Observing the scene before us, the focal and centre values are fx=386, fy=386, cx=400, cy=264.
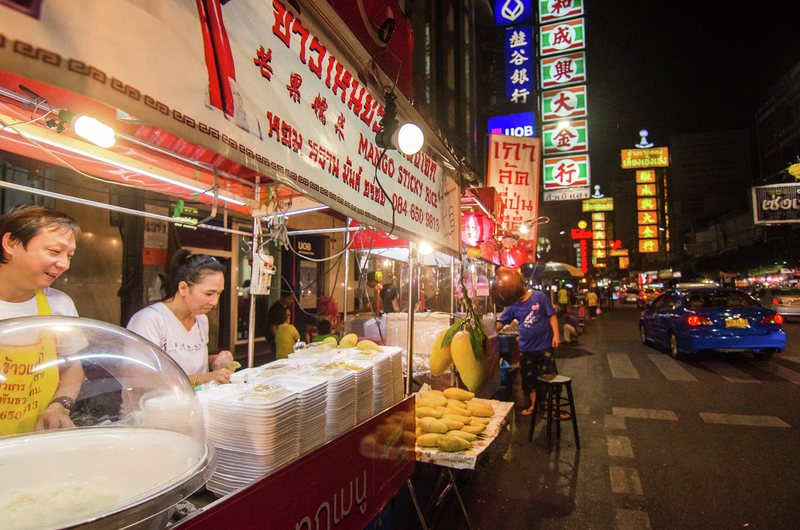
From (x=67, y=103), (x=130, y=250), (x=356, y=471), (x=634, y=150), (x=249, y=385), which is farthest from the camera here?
(x=634, y=150)

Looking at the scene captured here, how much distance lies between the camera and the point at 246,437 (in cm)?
150

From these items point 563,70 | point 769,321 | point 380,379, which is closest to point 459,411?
point 380,379

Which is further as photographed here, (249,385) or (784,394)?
(784,394)

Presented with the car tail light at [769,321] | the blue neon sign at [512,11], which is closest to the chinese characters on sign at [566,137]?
the blue neon sign at [512,11]

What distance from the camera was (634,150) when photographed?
111ft

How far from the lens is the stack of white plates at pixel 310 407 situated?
1.68 metres

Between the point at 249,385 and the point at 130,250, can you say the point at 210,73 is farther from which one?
the point at 130,250

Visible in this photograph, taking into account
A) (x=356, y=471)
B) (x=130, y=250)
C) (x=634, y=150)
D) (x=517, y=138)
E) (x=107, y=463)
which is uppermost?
(x=634, y=150)

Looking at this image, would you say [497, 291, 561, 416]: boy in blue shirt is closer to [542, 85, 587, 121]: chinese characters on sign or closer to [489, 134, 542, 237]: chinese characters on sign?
[489, 134, 542, 237]: chinese characters on sign

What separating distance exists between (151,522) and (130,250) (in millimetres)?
6188

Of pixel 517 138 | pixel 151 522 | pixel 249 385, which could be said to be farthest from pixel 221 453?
pixel 517 138

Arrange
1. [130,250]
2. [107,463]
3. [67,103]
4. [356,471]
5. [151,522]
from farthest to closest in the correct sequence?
[130,250] < [356,471] < [67,103] < [107,463] < [151,522]

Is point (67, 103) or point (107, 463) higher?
point (67, 103)

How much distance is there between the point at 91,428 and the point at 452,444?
2155mm
